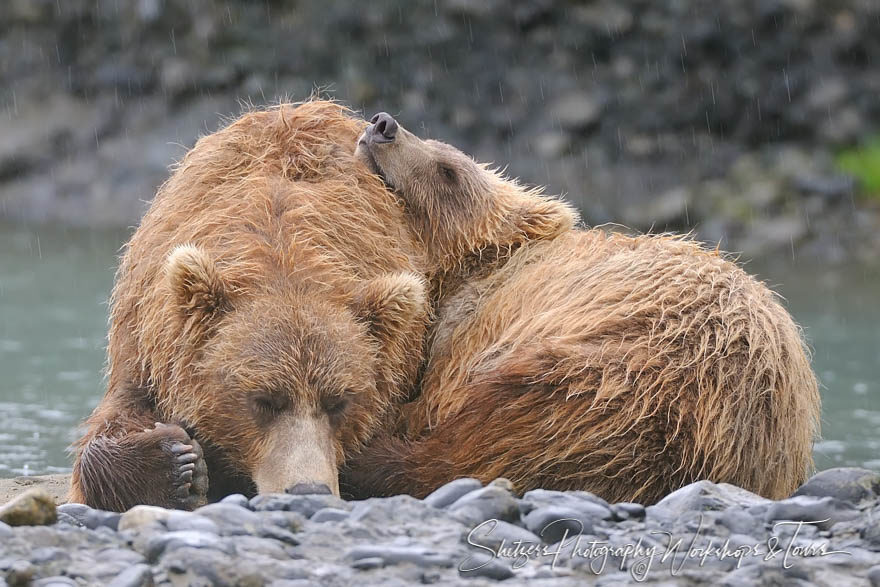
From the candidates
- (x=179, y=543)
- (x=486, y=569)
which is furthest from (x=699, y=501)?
A: (x=179, y=543)

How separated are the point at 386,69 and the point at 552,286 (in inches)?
499

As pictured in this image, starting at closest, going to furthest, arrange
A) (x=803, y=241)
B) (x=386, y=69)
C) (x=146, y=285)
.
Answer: (x=146, y=285)
(x=803, y=241)
(x=386, y=69)

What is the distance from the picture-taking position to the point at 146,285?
17.1 feet

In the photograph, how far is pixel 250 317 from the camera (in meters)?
4.63

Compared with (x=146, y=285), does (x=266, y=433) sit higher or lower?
lower

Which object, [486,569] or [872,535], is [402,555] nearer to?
[486,569]

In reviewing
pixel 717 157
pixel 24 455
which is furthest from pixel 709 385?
pixel 717 157

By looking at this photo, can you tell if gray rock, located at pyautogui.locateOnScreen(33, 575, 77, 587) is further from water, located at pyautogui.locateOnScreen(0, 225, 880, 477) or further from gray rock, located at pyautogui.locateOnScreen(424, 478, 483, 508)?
water, located at pyautogui.locateOnScreen(0, 225, 880, 477)

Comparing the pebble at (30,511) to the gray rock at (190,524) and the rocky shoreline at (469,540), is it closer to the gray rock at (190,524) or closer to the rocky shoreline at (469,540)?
the rocky shoreline at (469,540)

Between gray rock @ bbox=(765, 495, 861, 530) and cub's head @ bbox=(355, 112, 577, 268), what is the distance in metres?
2.24

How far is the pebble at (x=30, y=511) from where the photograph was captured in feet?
12.3

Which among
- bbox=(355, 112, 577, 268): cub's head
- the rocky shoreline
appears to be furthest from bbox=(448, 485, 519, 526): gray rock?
bbox=(355, 112, 577, 268): cub's head

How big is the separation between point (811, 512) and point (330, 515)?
4.88 ft

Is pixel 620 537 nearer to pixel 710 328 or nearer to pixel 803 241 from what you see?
pixel 710 328
